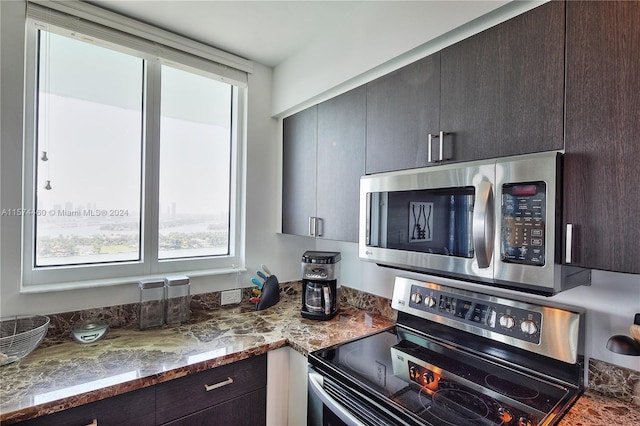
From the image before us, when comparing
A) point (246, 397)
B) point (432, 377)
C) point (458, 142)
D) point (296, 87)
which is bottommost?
point (246, 397)

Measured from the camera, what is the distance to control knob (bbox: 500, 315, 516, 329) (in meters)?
1.21

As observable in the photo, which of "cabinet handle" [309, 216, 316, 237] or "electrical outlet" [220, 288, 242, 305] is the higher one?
"cabinet handle" [309, 216, 316, 237]

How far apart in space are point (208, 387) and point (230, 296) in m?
0.76

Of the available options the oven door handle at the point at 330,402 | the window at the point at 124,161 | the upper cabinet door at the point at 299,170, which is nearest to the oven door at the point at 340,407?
the oven door handle at the point at 330,402

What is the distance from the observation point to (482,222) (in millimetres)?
998

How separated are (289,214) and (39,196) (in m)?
1.29

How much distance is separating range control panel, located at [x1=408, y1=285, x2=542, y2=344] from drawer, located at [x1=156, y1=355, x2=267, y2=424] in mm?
801

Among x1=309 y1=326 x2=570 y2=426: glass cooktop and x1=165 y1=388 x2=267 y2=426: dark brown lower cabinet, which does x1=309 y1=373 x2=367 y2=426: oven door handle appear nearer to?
x1=309 y1=326 x2=570 y2=426: glass cooktop

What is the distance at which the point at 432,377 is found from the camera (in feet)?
3.89

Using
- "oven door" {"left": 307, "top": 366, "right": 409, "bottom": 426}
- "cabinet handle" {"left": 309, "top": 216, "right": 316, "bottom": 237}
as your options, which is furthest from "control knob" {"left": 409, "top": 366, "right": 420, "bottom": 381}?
"cabinet handle" {"left": 309, "top": 216, "right": 316, "bottom": 237}

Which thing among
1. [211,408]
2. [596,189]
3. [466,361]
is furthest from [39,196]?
[596,189]

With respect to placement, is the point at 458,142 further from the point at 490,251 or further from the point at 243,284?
the point at 243,284

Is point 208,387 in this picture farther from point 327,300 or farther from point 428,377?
point 428,377

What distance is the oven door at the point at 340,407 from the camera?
1023 millimetres
